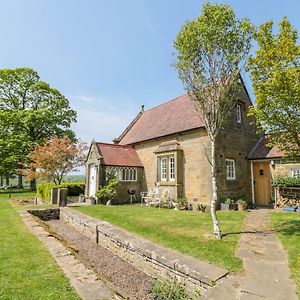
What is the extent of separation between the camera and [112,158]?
59.2 ft

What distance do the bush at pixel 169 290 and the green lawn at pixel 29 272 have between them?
206cm

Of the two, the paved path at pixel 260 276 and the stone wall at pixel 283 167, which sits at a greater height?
the stone wall at pixel 283 167

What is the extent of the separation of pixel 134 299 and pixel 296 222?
7.87 meters

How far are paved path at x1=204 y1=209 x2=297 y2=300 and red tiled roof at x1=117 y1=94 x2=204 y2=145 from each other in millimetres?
8603

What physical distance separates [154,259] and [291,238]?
183 inches

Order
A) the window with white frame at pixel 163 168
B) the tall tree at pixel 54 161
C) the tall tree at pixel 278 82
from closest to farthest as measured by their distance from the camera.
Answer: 1. the tall tree at pixel 278 82
2. the window with white frame at pixel 163 168
3. the tall tree at pixel 54 161

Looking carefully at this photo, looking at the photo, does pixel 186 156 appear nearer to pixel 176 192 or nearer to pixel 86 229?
pixel 176 192

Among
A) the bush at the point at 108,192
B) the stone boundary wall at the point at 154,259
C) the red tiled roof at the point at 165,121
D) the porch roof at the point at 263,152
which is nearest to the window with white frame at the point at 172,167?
the red tiled roof at the point at 165,121

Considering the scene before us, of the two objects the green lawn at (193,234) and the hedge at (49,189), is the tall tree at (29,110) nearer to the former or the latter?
the hedge at (49,189)

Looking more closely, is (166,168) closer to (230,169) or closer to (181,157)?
(181,157)

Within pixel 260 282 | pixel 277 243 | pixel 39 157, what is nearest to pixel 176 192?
pixel 277 243

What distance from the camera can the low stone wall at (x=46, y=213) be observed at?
13347mm

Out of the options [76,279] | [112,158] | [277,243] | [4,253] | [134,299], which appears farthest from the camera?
[112,158]

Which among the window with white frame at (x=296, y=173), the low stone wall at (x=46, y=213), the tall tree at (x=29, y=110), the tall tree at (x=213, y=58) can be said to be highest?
the tall tree at (x=29, y=110)
